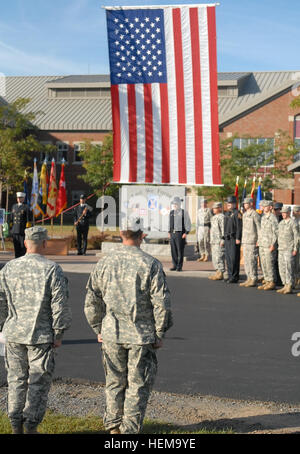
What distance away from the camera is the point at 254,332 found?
400 inches

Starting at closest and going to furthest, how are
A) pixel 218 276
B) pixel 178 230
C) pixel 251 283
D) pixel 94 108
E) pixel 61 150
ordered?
pixel 251 283 < pixel 218 276 < pixel 178 230 < pixel 61 150 < pixel 94 108

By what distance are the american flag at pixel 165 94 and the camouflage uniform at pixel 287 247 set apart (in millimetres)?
1849

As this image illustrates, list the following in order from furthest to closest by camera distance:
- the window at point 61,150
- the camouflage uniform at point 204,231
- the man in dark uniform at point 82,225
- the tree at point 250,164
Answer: the window at point 61,150
the tree at point 250,164
the man in dark uniform at point 82,225
the camouflage uniform at point 204,231

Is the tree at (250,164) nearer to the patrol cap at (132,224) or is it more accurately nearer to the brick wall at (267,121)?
the brick wall at (267,121)

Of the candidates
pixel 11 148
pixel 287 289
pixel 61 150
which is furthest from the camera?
pixel 61 150

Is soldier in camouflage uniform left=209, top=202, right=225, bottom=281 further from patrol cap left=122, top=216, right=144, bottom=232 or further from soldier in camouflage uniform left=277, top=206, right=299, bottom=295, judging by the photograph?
patrol cap left=122, top=216, right=144, bottom=232

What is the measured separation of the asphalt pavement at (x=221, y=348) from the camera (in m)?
7.20

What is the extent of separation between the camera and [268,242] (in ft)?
50.2

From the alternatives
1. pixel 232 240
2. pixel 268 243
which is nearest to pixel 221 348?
pixel 268 243

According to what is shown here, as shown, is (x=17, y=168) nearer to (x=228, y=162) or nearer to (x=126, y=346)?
(x=228, y=162)

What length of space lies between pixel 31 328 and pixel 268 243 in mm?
10596

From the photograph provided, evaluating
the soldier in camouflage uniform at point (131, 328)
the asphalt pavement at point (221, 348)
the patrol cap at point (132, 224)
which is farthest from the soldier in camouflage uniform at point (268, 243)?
the soldier in camouflage uniform at point (131, 328)

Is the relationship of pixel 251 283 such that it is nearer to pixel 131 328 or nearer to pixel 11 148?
pixel 131 328
